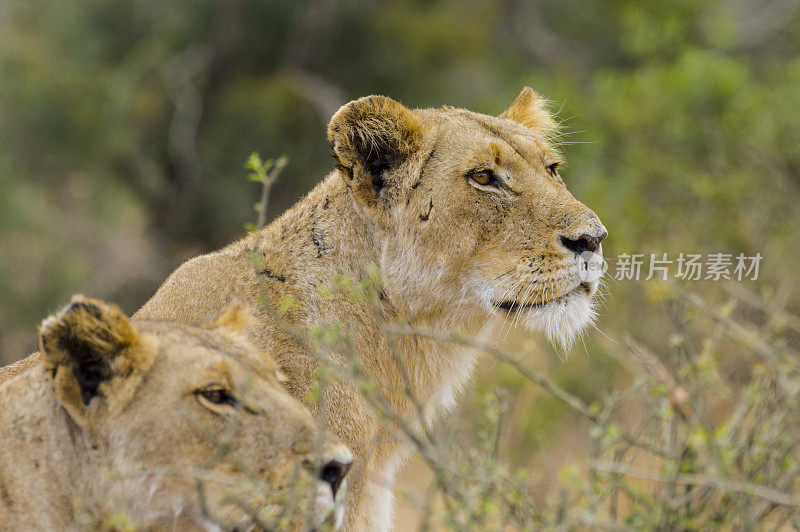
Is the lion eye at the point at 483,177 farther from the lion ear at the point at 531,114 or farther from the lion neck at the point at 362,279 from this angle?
the lion ear at the point at 531,114

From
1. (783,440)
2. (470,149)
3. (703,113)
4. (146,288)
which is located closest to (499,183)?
(470,149)

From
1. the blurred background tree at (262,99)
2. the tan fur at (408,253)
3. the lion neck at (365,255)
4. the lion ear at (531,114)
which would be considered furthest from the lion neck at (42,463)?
the blurred background tree at (262,99)

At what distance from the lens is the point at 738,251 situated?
11.5m

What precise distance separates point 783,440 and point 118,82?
643 inches

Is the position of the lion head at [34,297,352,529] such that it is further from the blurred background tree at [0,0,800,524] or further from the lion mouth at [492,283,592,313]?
the blurred background tree at [0,0,800,524]

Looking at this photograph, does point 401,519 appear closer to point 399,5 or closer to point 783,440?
point 783,440

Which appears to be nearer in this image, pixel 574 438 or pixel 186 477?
pixel 186 477

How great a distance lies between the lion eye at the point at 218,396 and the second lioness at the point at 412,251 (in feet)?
2.95

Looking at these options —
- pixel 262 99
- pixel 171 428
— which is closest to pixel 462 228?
pixel 171 428

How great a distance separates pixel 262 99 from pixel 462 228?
46.8 feet

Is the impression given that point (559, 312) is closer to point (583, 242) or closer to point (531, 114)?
point (583, 242)

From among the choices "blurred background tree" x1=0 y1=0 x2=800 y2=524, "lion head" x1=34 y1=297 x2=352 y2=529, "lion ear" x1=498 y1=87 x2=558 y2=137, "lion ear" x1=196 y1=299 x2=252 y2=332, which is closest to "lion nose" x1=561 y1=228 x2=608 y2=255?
"lion ear" x1=498 y1=87 x2=558 y2=137

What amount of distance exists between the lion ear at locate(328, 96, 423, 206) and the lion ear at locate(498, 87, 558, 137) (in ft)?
3.66

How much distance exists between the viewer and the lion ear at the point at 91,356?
12.0 feet
